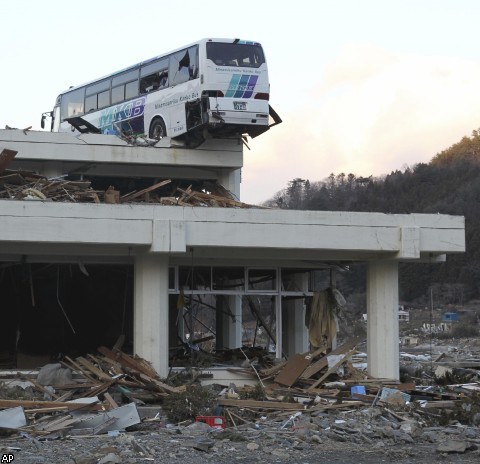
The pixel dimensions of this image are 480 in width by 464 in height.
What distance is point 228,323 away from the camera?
29344 millimetres

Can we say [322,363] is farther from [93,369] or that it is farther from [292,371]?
→ [93,369]

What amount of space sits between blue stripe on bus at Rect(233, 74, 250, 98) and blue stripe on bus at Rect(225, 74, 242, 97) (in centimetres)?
9

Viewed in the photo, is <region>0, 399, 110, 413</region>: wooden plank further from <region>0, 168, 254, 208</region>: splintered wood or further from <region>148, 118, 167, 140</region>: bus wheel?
<region>148, 118, 167, 140</region>: bus wheel

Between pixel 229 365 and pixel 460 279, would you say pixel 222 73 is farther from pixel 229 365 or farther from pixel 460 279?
pixel 460 279


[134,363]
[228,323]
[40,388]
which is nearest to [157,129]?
[228,323]

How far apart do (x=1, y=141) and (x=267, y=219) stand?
951 cm

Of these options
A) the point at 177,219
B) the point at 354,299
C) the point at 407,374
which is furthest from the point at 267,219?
the point at 354,299

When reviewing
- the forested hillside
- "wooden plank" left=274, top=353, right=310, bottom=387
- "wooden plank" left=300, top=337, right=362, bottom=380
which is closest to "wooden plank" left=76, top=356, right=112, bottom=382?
"wooden plank" left=274, top=353, right=310, bottom=387

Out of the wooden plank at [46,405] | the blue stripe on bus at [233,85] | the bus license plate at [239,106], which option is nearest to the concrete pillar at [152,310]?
the wooden plank at [46,405]

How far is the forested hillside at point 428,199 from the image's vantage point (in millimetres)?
83062

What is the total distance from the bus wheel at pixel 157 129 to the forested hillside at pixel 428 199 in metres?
46.0

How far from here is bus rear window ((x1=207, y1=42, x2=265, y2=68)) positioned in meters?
26.8

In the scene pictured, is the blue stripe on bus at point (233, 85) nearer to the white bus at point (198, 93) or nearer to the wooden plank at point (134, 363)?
the white bus at point (198, 93)

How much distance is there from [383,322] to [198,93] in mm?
8599
